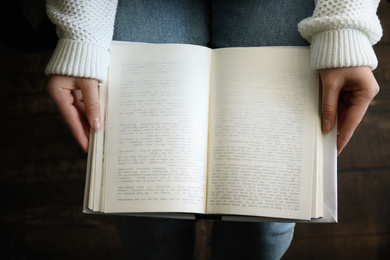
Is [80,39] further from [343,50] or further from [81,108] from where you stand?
[343,50]

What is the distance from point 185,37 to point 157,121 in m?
0.19

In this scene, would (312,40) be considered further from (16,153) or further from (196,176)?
(16,153)

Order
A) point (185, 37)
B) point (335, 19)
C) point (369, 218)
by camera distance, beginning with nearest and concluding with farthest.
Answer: point (335, 19) < point (185, 37) < point (369, 218)

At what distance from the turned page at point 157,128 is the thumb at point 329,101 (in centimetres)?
18

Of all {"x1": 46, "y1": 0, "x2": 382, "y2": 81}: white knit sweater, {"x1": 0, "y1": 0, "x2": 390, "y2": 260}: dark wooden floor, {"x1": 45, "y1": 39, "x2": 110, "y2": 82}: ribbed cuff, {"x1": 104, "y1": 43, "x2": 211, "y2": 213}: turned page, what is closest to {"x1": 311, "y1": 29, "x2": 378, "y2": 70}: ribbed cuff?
{"x1": 46, "y1": 0, "x2": 382, "y2": 81}: white knit sweater

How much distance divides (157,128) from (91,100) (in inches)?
4.3

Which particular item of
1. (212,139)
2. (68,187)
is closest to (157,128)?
(212,139)

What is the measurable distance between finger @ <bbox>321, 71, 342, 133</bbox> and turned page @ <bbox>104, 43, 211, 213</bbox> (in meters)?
0.18

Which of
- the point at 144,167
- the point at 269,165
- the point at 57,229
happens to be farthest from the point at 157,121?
the point at 57,229

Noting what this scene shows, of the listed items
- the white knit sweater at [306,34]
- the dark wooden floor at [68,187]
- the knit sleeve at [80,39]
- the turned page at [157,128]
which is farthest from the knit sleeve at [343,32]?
the dark wooden floor at [68,187]

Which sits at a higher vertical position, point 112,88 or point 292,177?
point 112,88

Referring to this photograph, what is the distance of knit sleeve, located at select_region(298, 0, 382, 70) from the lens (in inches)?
19.7

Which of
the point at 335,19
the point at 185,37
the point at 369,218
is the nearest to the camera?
the point at 335,19

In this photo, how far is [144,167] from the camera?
0.53m
